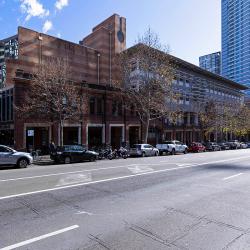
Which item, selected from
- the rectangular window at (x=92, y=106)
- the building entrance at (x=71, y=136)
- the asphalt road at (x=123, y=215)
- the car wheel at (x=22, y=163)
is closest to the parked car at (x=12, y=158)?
the car wheel at (x=22, y=163)

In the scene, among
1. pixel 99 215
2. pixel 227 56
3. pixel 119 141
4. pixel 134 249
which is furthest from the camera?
pixel 227 56

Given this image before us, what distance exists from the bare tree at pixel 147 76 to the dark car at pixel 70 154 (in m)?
13.7

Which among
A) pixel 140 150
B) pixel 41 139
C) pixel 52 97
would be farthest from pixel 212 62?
pixel 52 97

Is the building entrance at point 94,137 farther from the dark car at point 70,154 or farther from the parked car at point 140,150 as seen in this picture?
the dark car at point 70,154

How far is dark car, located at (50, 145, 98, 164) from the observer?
957 inches

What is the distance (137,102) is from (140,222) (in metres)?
33.1

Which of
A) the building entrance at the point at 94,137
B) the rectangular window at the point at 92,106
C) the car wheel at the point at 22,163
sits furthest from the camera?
the building entrance at the point at 94,137

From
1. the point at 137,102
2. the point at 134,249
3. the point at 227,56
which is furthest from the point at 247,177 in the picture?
the point at 227,56

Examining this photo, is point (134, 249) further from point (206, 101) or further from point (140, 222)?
point (206, 101)

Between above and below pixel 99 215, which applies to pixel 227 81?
above

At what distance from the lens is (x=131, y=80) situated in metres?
39.7

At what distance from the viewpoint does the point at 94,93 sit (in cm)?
3847

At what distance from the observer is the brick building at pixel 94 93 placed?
32.3m

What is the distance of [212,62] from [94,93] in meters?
90.8
